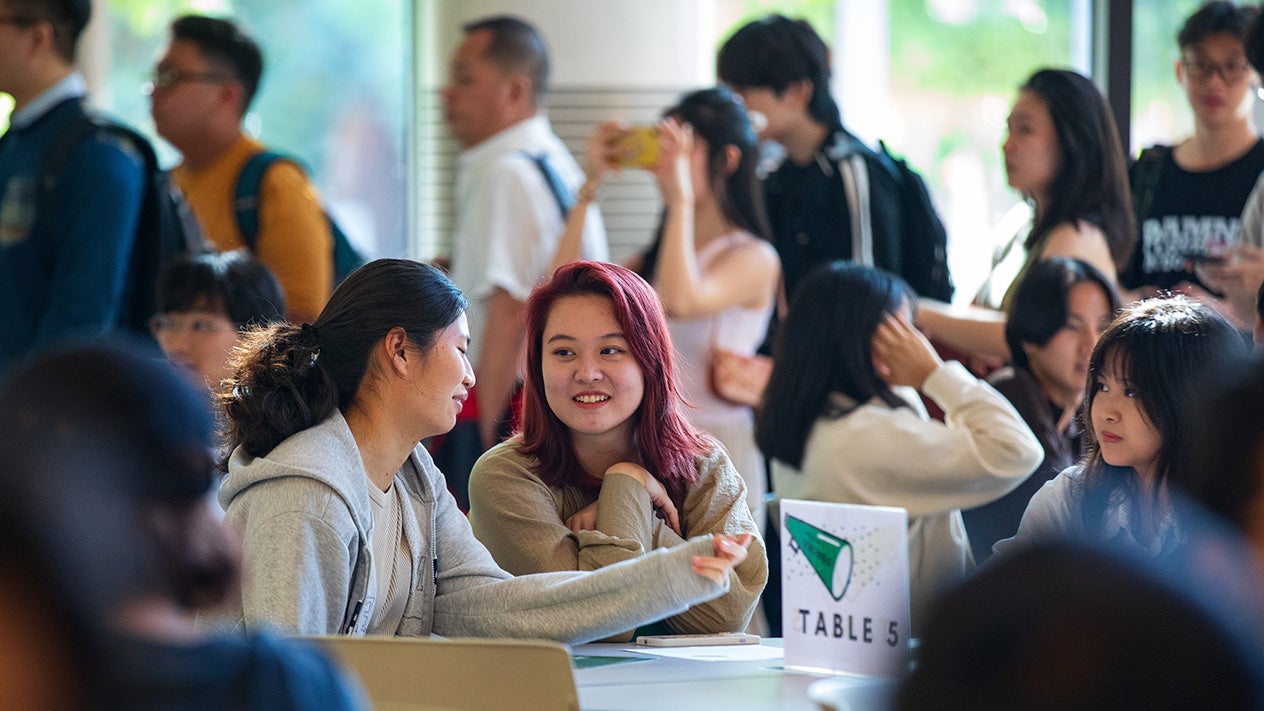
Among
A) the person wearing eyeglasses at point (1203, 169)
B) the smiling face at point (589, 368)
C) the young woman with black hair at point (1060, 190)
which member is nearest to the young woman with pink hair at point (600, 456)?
the smiling face at point (589, 368)

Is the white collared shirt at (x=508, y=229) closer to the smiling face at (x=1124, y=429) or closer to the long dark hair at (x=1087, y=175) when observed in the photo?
the long dark hair at (x=1087, y=175)

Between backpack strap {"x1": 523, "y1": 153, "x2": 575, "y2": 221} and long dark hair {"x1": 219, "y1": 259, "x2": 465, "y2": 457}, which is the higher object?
backpack strap {"x1": 523, "y1": 153, "x2": 575, "y2": 221}

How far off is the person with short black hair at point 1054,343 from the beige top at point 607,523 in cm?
92

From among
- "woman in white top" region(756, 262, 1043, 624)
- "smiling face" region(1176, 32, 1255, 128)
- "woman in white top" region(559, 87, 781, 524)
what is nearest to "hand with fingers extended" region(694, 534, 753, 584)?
"woman in white top" region(756, 262, 1043, 624)

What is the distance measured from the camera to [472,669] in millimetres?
1687

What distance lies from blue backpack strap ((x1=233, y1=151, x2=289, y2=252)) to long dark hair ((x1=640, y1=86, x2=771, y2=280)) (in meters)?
1.01

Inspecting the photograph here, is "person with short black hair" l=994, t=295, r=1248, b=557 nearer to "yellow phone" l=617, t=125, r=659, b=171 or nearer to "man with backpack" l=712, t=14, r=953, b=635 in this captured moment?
"man with backpack" l=712, t=14, r=953, b=635

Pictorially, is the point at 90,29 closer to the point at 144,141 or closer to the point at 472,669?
the point at 144,141

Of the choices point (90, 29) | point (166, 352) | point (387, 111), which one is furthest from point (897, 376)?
point (90, 29)

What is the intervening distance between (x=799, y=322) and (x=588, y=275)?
0.69 m

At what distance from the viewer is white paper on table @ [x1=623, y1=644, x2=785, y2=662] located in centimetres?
221

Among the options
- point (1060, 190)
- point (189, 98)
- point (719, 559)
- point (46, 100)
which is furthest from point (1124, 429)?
point (189, 98)

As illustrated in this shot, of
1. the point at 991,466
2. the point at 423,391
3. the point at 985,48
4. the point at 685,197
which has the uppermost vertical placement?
the point at 985,48

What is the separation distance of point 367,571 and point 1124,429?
1.16m
